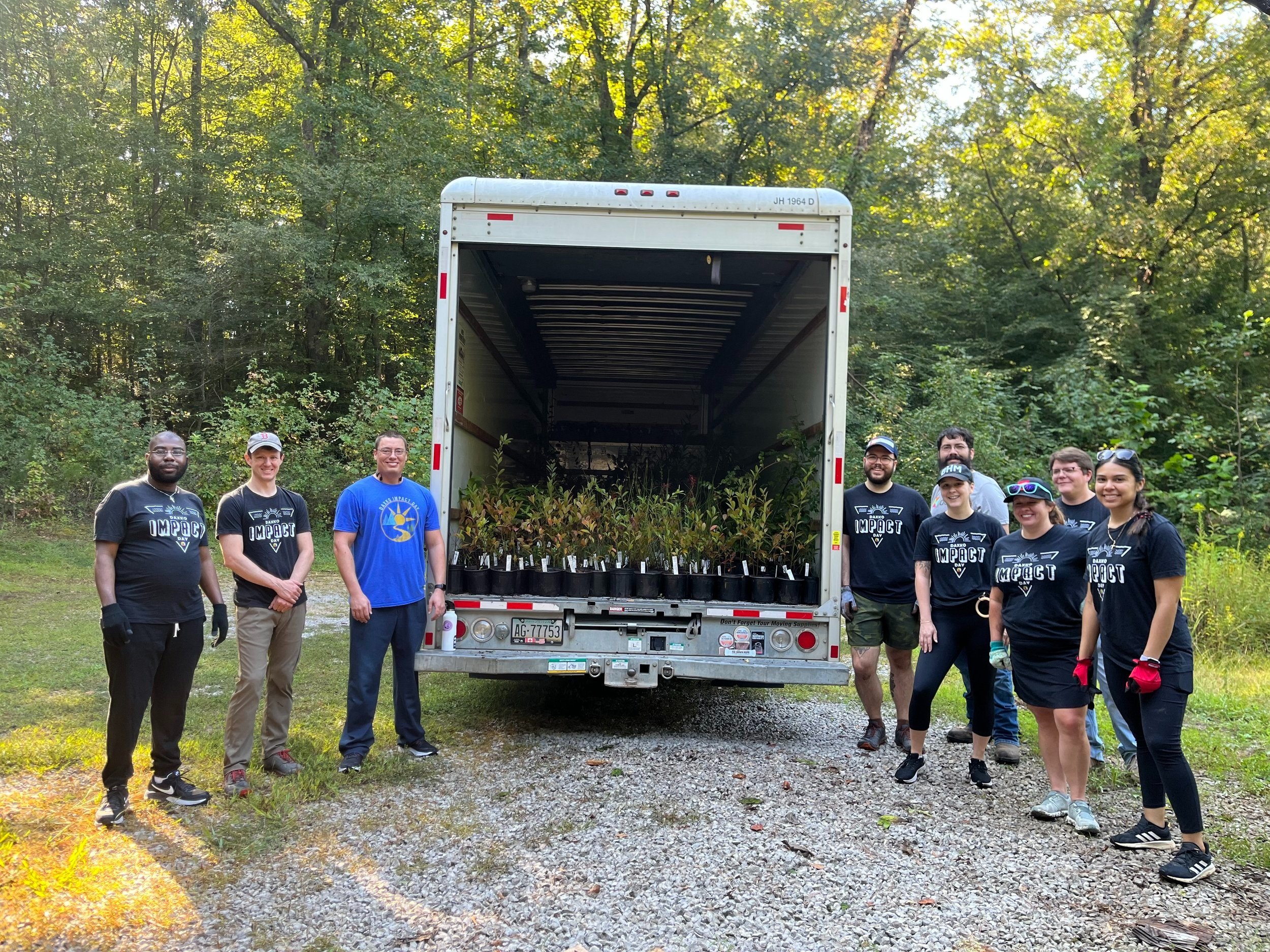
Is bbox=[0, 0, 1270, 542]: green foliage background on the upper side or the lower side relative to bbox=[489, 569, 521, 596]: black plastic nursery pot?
upper

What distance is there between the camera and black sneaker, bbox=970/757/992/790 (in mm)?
4633

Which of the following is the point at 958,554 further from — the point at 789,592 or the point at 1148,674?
the point at 1148,674

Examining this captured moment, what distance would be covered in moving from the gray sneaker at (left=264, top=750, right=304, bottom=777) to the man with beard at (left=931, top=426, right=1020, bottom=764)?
347cm

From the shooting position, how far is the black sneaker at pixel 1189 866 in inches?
135

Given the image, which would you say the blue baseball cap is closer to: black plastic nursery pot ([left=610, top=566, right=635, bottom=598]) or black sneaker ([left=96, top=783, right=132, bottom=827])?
black plastic nursery pot ([left=610, top=566, right=635, bottom=598])

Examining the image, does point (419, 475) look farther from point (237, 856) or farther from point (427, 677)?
point (237, 856)

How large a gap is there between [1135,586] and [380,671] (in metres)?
3.52

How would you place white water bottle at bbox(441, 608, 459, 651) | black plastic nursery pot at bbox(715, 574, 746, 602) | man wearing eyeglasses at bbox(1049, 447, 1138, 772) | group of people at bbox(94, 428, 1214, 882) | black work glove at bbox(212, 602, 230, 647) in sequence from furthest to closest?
black plastic nursery pot at bbox(715, 574, 746, 602)
white water bottle at bbox(441, 608, 459, 651)
man wearing eyeglasses at bbox(1049, 447, 1138, 772)
black work glove at bbox(212, 602, 230, 647)
group of people at bbox(94, 428, 1214, 882)

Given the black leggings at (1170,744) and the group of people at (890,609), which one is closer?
the black leggings at (1170,744)

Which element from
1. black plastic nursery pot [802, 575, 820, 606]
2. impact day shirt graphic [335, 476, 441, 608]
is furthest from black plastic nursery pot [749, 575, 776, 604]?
impact day shirt graphic [335, 476, 441, 608]

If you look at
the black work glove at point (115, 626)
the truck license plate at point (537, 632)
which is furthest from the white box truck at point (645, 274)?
the black work glove at point (115, 626)

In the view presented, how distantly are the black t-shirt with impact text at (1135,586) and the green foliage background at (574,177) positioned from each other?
1097 cm

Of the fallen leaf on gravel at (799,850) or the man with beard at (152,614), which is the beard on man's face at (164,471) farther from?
the fallen leaf on gravel at (799,850)

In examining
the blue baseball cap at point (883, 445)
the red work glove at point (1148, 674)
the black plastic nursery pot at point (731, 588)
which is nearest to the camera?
the red work glove at point (1148, 674)
